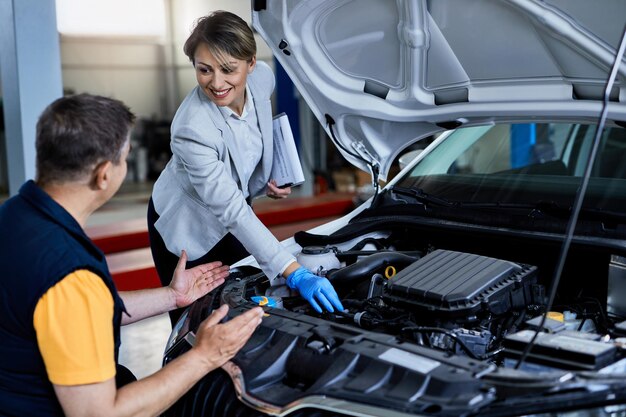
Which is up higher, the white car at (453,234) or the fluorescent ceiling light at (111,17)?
the fluorescent ceiling light at (111,17)

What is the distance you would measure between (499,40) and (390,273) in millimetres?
800

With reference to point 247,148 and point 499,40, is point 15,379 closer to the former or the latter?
point 247,148

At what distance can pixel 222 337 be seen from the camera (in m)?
1.88

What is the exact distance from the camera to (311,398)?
1693 millimetres

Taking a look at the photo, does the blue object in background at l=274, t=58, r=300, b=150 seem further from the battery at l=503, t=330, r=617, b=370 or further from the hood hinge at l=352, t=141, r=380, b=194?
the battery at l=503, t=330, r=617, b=370

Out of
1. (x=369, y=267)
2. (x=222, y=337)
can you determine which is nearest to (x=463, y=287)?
(x=369, y=267)

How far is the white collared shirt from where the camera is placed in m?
2.65

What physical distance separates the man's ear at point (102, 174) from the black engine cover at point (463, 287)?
840mm

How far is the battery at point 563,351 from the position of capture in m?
1.67

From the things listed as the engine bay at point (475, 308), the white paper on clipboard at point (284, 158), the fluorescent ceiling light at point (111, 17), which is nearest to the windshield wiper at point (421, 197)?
the engine bay at point (475, 308)

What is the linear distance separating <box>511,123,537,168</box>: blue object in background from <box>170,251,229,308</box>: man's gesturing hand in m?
1.36

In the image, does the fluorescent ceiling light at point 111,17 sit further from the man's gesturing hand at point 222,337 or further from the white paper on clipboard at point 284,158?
the man's gesturing hand at point 222,337

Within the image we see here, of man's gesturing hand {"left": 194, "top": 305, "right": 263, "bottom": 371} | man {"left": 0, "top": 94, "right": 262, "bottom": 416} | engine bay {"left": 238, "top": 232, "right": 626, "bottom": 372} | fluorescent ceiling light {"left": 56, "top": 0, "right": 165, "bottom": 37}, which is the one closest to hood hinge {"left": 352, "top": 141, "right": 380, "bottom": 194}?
engine bay {"left": 238, "top": 232, "right": 626, "bottom": 372}

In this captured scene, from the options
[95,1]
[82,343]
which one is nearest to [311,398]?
[82,343]
